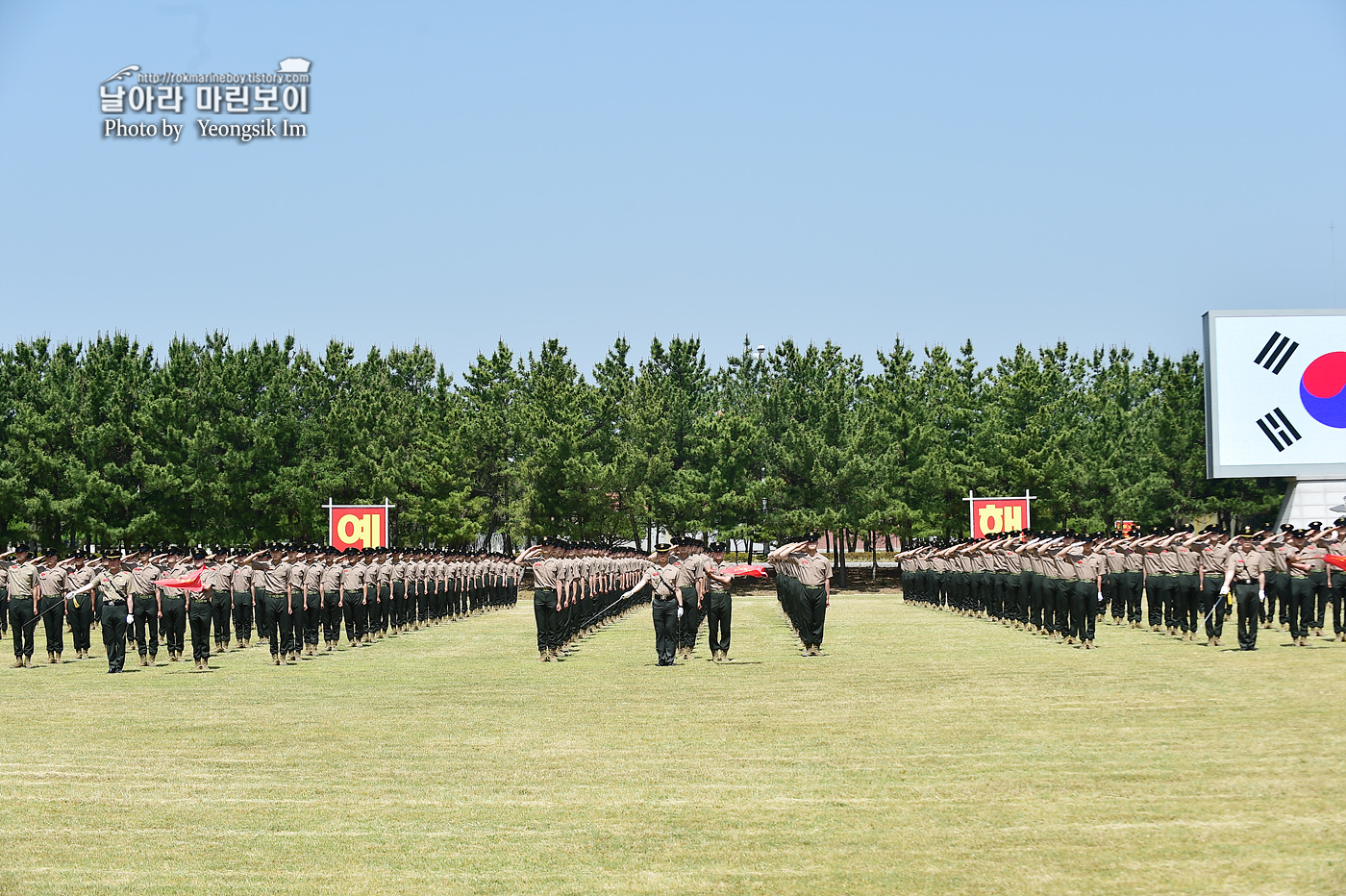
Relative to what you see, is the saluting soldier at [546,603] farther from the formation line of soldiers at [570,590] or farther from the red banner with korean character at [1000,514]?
the red banner with korean character at [1000,514]

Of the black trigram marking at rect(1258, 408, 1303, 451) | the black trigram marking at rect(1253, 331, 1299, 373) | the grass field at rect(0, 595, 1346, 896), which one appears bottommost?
the grass field at rect(0, 595, 1346, 896)

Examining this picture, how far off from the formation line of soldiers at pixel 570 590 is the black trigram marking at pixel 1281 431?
879 inches

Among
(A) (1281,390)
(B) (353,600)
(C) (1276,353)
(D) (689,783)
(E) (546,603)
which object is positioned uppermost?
(C) (1276,353)

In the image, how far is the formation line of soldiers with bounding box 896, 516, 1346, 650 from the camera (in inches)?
951

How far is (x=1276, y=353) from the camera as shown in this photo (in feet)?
155

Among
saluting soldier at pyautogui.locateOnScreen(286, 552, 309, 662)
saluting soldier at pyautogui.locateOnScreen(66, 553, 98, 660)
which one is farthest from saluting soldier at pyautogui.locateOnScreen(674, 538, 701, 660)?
saluting soldier at pyautogui.locateOnScreen(66, 553, 98, 660)

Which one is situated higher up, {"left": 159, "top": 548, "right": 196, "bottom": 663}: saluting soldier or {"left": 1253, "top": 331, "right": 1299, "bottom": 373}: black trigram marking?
{"left": 1253, "top": 331, "right": 1299, "bottom": 373}: black trigram marking

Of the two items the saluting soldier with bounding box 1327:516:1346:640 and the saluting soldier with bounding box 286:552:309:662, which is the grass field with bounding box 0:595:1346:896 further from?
the saluting soldier with bounding box 1327:516:1346:640

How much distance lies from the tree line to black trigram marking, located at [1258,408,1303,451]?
1927 cm

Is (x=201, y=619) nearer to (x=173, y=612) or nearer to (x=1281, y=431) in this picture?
(x=173, y=612)

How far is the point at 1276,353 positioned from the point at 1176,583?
23.8 metres

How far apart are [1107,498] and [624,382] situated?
3000cm

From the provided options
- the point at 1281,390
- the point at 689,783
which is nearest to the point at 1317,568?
the point at 689,783

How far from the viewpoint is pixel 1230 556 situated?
23.5m
